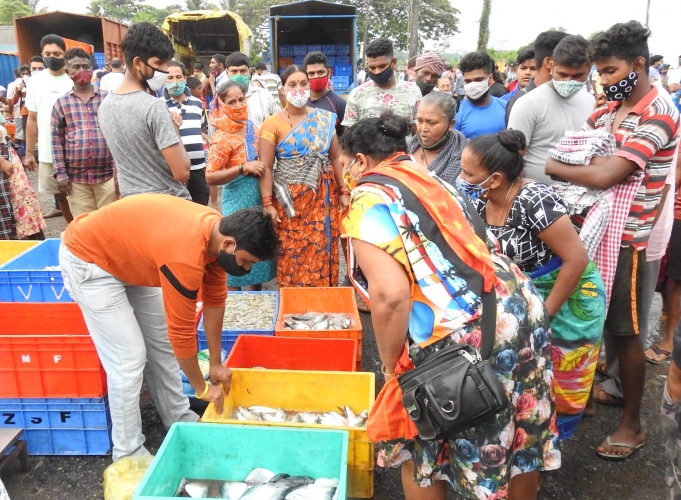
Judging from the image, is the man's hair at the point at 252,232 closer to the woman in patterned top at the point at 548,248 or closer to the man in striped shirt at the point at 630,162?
the woman in patterned top at the point at 548,248

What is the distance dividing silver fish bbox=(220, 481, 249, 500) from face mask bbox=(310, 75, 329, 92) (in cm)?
395

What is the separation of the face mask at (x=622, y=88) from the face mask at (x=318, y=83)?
3.13 meters

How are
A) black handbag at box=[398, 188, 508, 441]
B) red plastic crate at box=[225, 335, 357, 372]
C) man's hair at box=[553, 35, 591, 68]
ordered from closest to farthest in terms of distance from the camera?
black handbag at box=[398, 188, 508, 441] < man's hair at box=[553, 35, 591, 68] < red plastic crate at box=[225, 335, 357, 372]

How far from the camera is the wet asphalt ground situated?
2682 millimetres

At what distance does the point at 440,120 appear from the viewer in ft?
11.4

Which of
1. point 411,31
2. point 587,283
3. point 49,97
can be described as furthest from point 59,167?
point 411,31

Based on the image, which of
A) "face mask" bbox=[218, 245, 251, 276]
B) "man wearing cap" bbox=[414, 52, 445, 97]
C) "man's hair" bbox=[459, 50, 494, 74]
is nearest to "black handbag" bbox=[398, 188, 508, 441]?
"face mask" bbox=[218, 245, 251, 276]

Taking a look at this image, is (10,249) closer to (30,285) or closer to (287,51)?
(30,285)

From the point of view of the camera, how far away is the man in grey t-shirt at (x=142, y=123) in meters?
3.15

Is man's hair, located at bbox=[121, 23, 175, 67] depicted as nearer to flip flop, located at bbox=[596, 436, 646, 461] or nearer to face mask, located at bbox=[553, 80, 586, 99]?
face mask, located at bbox=[553, 80, 586, 99]

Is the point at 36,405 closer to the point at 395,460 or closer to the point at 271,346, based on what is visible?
the point at 271,346

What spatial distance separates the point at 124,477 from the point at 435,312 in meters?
1.77

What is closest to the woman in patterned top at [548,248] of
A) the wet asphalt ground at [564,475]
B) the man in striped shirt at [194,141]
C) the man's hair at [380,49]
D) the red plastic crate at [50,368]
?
the wet asphalt ground at [564,475]

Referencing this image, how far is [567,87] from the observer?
3.07 meters
